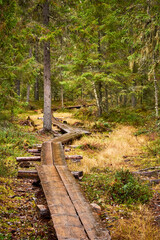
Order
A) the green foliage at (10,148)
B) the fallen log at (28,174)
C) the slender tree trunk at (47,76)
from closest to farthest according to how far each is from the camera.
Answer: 1. the fallen log at (28,174)
2. the green foliage at (10,148)
3. the slender tree trunk at (47,76)

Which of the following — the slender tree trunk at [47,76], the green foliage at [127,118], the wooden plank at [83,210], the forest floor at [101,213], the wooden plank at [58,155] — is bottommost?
the forest floor at [101,213]

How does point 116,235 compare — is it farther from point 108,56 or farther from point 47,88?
point 108,56

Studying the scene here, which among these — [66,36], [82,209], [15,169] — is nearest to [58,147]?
[15,169]

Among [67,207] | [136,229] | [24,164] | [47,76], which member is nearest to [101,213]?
[67,207]

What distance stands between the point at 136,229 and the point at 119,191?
1509mm

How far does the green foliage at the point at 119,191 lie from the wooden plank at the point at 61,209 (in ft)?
3.01

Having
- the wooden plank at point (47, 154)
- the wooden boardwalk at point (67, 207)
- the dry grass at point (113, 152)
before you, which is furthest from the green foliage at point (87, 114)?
the wooden boardwalk at point (67, 207)

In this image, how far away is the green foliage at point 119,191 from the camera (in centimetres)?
461

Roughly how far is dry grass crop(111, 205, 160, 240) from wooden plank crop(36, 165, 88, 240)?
2.32 feet

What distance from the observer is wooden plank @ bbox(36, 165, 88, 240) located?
3032mm

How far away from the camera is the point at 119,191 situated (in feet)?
15.7

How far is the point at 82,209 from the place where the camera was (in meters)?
3.76

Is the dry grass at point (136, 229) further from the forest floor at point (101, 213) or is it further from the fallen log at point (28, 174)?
the fallen log at point (28, 174)

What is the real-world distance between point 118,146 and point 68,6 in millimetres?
10030
